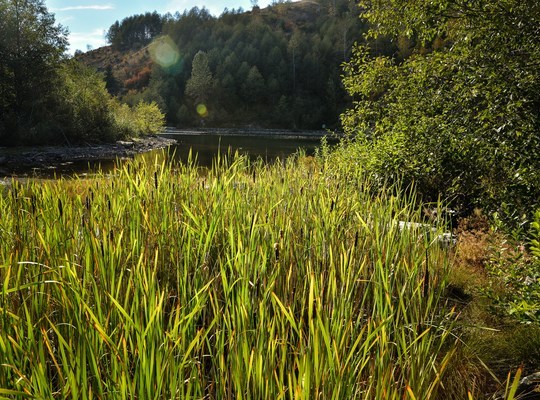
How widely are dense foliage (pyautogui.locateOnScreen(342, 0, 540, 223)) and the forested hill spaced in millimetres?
73450

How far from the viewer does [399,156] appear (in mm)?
7457

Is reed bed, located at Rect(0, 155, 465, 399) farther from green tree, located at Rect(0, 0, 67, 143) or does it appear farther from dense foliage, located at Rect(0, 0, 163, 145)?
green tree, located at Rect(0, 0, 67, 143)

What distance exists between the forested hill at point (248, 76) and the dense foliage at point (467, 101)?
7345cm

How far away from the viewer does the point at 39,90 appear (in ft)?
103

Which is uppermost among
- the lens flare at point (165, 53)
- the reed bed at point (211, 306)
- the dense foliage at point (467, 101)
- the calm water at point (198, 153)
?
the lens flare at point (165, 53)

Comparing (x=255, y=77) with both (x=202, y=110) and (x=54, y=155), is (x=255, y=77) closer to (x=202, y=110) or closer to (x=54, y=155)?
(x=202, y=110)

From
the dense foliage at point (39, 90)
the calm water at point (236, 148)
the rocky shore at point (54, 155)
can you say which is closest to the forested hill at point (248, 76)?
the calm water at point (236, 148)

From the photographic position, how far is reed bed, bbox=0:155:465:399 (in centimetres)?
166

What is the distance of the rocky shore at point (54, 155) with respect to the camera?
72.9 feet

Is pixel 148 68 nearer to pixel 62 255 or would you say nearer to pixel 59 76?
pixel 59 76

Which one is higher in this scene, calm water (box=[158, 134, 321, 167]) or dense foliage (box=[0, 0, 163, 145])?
dense foliage (box=[0, 0, 163, 145])

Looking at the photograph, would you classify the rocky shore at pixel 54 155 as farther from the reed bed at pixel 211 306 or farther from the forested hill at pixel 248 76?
the forested hill at pixel 248 76

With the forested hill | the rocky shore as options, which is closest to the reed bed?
the rocky shore

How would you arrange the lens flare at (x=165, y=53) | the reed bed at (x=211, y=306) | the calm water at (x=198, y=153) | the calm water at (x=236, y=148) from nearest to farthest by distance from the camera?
the reed bed at (x=211, y=306), the calm water at (x=198, y=153), the calm water at (x=236, y=148), the lens flare at (x=165, y=53)
